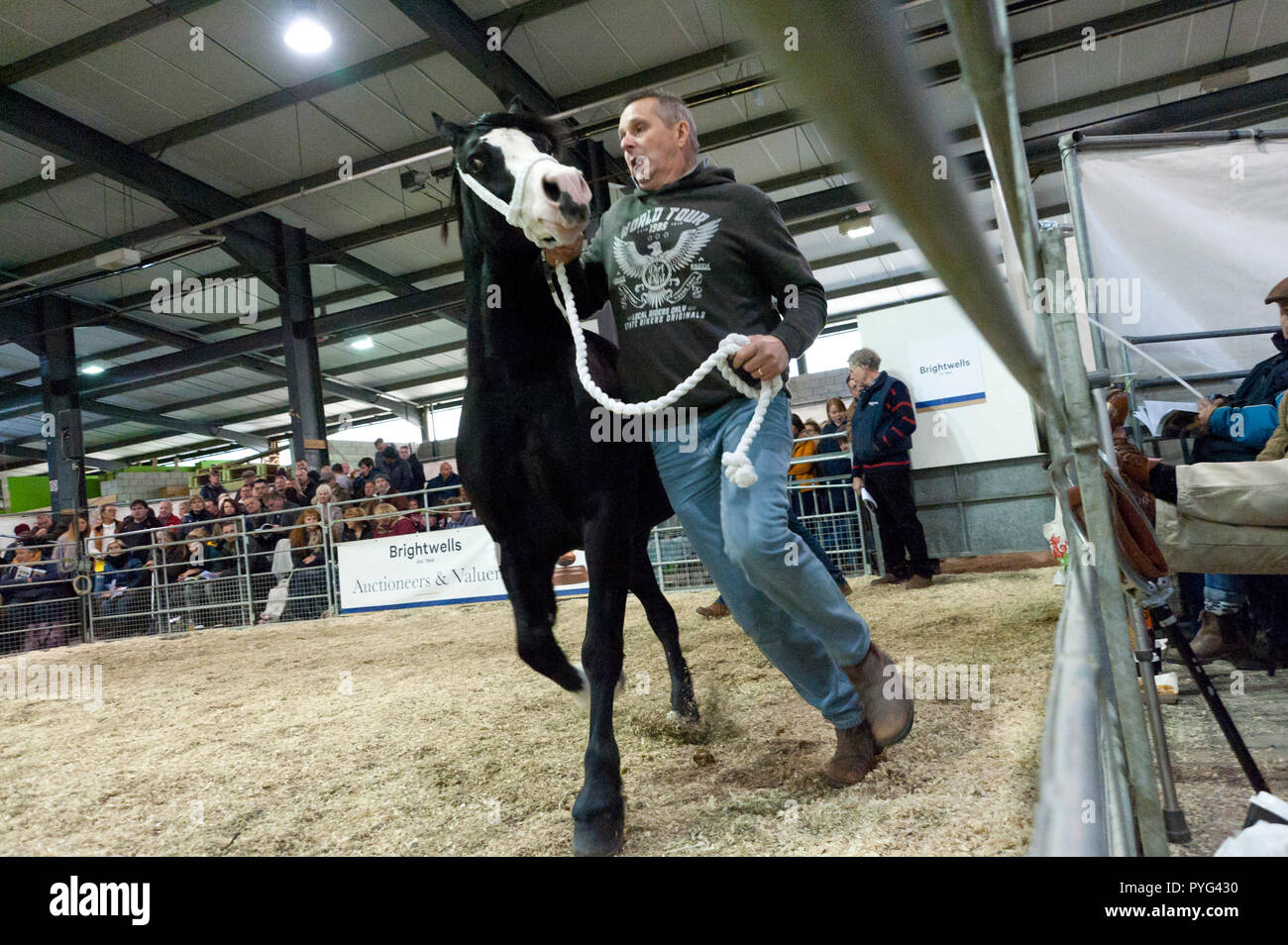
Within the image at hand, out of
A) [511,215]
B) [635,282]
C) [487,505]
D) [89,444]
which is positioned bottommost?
[487,505]

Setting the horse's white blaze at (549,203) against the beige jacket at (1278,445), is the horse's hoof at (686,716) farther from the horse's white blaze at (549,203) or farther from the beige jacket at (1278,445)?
the beige jacket at (1278,445)

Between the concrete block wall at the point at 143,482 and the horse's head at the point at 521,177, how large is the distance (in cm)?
1805

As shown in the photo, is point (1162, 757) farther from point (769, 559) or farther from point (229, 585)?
point (229, 585)

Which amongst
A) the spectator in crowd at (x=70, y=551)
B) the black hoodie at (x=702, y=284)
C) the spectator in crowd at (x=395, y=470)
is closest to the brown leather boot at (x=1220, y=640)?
the black hoodie at (x=702, y=284)

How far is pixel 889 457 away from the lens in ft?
21.1

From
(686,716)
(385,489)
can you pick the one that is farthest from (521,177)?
(385,489)

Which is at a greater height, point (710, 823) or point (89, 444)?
point (89, 444)

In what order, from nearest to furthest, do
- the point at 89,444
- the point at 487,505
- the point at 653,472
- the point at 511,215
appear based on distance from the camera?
the point at 511,215 → the point at 487,505 → the point at 653,472 → the point at 89,444

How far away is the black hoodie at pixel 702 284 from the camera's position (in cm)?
192

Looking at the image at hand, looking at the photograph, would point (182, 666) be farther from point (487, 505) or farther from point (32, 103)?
point (32, 103)

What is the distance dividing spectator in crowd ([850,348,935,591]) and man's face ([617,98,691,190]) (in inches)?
183
